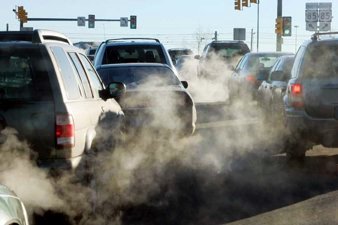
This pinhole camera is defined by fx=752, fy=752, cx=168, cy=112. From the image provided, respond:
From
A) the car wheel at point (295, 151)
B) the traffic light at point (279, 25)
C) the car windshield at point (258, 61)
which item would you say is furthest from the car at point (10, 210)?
the traffic light at point (279, 25)

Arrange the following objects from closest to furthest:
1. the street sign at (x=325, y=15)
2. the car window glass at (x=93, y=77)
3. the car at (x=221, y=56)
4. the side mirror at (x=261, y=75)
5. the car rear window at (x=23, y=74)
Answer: the car rear window at (x=23, y=74), the car window glass at (x=93, y=77), the side mirror at (x=261, y=75), the car at (x=221, y=56), the street sign at (x=325, y=15)

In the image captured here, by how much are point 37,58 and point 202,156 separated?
5.62 meters

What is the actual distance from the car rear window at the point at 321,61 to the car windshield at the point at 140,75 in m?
2.28

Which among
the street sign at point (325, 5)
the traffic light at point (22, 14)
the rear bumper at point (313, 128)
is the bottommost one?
the rear bumper at point (313, 128)

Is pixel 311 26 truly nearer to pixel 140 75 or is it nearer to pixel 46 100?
pixel 140 75

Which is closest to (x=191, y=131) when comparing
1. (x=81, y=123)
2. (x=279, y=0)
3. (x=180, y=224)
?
(x=180, y=224)

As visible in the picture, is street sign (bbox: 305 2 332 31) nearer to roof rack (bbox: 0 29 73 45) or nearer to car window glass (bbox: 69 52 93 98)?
car window glass (bbox: 69 52 93 98)

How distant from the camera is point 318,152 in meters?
11.8

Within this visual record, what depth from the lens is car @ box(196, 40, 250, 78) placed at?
1115 inches

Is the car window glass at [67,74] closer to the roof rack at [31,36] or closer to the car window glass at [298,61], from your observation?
the roof rack at [31,36]

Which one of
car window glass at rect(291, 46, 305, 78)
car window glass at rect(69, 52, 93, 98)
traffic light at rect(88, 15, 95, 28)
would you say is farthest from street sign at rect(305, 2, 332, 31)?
traffic light at rect(88, 15, 95, 28)

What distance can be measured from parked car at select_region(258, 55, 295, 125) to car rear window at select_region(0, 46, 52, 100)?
238 inches

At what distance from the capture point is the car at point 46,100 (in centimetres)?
585

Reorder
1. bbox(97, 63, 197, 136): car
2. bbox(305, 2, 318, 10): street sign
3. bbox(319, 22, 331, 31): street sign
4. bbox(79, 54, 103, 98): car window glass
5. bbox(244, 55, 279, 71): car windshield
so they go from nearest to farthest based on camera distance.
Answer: bbox(79, 54, 103, 98): car window glass → bbox(97, 63, 197, 136): car → bbox(244, 55, 279, 71): car windshield → bbox(319, 22, 331, 31): street sign → bbox(305, 2, 318, 10): street sign
